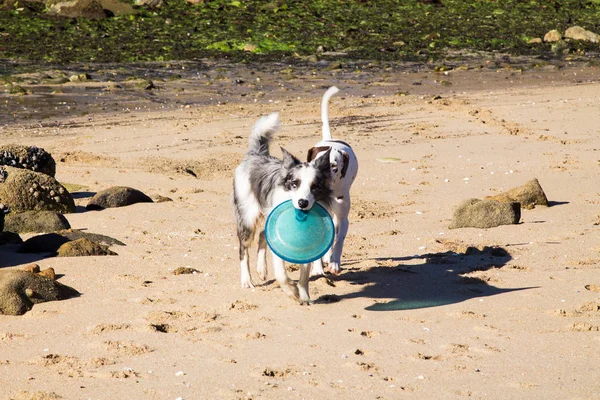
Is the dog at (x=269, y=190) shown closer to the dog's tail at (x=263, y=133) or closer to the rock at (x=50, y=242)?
the dog's tail at (x=263, y=133)

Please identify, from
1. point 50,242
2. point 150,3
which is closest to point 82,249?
point 50,242

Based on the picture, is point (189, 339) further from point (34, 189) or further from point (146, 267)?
point (34, 189)

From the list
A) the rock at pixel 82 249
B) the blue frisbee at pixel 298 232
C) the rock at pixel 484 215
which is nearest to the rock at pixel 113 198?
the rock at pixel 82 249

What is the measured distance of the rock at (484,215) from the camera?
9430 mm

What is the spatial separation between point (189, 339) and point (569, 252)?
3859 millimetres

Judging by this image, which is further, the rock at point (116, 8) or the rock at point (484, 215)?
the rock at point (116, 8)

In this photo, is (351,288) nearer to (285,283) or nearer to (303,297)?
(303,297)

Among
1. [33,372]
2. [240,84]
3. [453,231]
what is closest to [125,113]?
[240,84]

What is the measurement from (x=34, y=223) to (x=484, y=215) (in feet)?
14.7

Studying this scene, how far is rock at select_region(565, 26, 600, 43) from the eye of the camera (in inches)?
1038

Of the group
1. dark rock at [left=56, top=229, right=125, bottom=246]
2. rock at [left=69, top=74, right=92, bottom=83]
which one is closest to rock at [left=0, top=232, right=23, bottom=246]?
dark rock at [left=56, top=229, right=125, bottom=246]

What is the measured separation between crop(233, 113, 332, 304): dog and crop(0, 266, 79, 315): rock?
148cm

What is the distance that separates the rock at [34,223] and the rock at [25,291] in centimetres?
199

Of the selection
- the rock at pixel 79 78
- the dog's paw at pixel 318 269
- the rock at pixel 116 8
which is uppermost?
the rock at pixel 116 8
